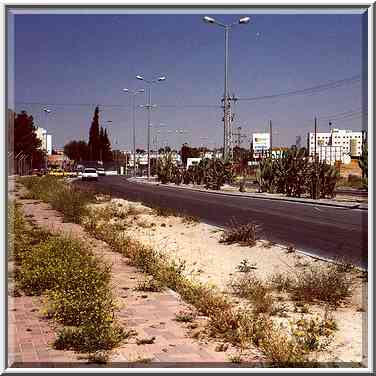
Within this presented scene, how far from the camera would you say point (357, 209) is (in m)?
23.7

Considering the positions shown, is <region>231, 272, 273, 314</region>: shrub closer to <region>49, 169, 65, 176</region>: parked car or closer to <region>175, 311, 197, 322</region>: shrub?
<region>175, 311, 197, 322</region>: shrub

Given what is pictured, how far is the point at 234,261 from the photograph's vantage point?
11484mm

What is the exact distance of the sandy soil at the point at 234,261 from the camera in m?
6.12

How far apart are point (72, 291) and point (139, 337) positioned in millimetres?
1205

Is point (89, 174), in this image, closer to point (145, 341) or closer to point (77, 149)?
point (77, 149)

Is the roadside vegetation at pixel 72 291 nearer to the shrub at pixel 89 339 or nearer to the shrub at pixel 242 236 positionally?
the shrub at pixel 89 339

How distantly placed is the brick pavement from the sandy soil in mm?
1151

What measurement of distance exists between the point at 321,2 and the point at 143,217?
1551cm

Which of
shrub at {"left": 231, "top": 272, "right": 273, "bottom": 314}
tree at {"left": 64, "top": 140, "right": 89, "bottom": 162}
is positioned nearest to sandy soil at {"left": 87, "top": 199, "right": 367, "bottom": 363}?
shrub at {"left": 231, "top": 272, "right": 273, "bottom": 314}

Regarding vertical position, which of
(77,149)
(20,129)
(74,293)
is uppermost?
(77,149)

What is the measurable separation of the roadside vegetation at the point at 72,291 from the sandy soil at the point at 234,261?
1967 mm

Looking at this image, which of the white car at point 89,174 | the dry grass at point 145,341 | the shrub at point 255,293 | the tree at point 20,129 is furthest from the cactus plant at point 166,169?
the dry grass at point 145,341

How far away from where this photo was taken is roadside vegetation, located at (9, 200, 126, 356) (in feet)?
18.1

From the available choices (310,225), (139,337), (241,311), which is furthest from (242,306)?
(310,225)
